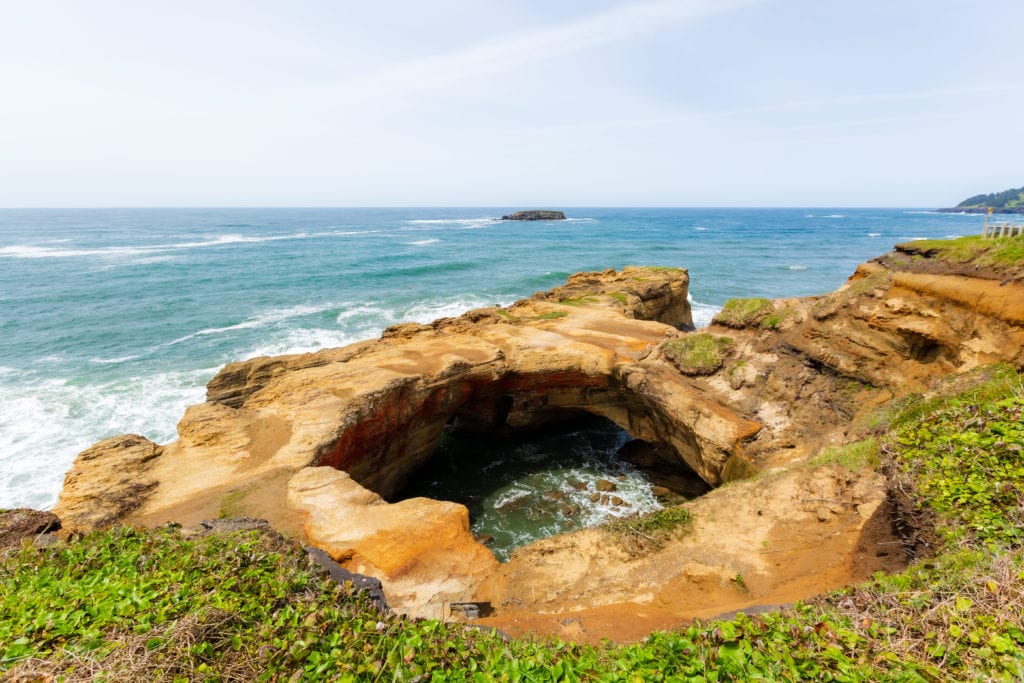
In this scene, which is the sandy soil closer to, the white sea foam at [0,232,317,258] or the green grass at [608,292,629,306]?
the green grass at [608,292,629,306]

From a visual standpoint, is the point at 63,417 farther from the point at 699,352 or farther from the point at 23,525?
the point at 699,352

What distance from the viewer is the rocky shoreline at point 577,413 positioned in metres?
8.96

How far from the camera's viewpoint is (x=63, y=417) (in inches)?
816

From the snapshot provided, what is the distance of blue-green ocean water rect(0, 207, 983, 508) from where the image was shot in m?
21.2

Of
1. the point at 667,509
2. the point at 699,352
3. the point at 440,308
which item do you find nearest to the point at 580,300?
the point at 699,352

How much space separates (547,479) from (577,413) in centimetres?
496

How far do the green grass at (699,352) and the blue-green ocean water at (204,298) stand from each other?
20.4 m

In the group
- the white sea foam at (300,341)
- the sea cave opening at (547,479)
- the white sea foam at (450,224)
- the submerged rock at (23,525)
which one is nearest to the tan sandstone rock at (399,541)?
the submerged rock at (23,525)

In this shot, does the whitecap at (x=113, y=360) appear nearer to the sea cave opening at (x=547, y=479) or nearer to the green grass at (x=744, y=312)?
the sea cave opening at (x=547, y=479)

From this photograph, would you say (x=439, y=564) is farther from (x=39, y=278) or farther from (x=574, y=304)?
(x=39, y=278)

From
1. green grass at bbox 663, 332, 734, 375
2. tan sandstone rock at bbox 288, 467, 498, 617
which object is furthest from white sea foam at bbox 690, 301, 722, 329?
tan sandstone rock at bbox 288, 467, 498, 617

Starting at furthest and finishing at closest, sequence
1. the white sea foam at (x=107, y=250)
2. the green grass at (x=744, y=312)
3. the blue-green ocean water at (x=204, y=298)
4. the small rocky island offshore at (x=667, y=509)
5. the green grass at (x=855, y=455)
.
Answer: the white sea foam at (x=107, y=250)
the blue-green ocean water at (x=204, y=298)
the green grass at (x=744, y=312)
the green grass at (x=855, y=455)
the small rocky island offshore at (x=667, y=509)

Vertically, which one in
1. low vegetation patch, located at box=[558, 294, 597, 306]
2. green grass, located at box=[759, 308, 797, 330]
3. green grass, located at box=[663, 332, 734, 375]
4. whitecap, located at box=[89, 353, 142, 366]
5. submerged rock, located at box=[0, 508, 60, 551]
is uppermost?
green grass, located at box=[759, 308, 797, 330]

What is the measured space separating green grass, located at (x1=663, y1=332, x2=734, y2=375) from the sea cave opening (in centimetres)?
401
